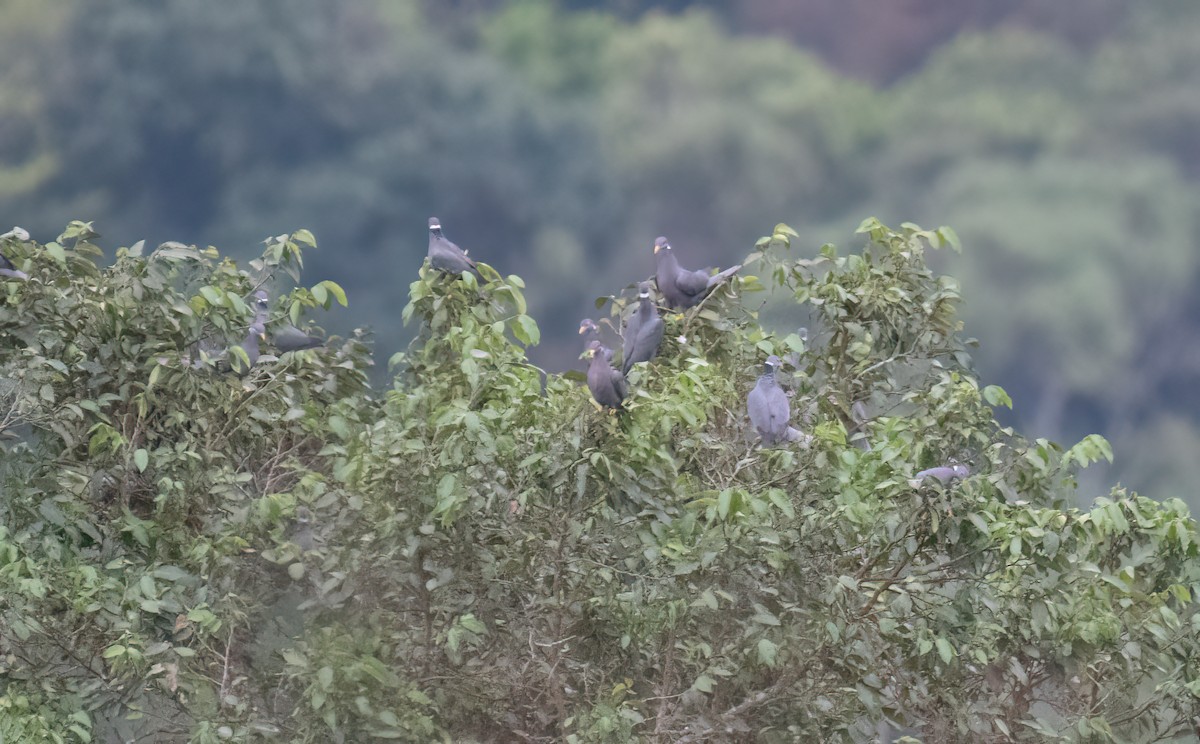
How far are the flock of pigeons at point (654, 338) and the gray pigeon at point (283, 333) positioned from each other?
545mm

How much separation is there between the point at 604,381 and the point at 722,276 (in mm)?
966

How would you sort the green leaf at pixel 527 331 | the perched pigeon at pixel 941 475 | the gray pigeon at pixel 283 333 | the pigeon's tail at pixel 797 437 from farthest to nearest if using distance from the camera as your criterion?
the gray pigeon at pixel 283 333 < the green leaf at pixel 527 331 < the pigeon's tail at pixel 797 437 < the perched pigeon at pixel 941 475

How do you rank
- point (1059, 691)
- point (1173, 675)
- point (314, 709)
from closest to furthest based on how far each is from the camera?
point (314, 709) → point (1173, 675) → point (1059, 691)

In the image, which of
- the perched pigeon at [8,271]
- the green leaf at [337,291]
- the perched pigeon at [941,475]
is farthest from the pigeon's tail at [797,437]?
the perched pigeon at [8,271]

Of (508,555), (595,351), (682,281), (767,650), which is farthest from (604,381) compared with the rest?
(682,281)

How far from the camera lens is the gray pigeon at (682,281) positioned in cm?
441

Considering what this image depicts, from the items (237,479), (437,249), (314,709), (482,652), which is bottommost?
(314,709)

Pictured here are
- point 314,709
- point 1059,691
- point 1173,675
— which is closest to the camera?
point 314,709

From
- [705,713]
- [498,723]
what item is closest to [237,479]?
[498,723]

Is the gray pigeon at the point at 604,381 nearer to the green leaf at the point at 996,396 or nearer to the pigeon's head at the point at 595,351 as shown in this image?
the pigeon's head at the point at 595,351

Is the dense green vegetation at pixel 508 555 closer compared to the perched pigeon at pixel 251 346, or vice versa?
the dense green vegetation at pixel 508 555

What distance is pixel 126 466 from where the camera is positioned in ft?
13.4

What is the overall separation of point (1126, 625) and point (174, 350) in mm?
2746

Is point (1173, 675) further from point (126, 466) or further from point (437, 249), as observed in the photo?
point (126, 466)
